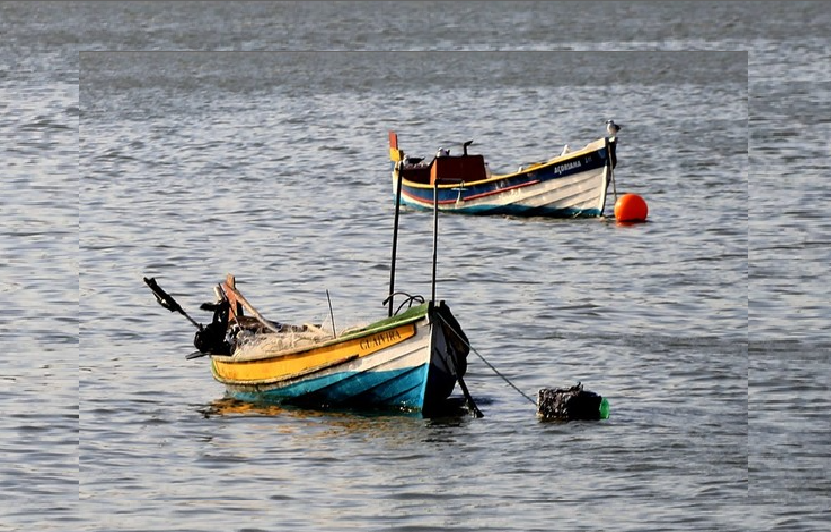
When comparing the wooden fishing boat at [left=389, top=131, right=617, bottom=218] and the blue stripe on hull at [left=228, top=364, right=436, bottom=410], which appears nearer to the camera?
the blue stripe on hull at [left=228, top=364, right=436, bottom=410]

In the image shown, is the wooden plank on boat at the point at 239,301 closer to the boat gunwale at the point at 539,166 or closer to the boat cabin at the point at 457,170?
the boat gunwale at the point at 539,166

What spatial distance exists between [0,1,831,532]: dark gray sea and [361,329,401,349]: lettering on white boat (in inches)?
30.7

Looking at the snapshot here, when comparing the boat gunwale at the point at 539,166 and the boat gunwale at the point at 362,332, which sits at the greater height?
the boat gunwale at the point at 539,166

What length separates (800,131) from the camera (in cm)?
4275

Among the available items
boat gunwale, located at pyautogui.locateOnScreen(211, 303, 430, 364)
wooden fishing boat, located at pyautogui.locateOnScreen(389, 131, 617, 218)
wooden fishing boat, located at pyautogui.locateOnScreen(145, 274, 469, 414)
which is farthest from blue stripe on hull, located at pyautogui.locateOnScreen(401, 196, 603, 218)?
boat gunwale, located at pyautogui.locateOnScreen(211, 303, 430, 364)

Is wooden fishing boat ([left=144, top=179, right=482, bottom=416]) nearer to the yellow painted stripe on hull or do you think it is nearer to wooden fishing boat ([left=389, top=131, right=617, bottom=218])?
the yellow painted stripe on hull

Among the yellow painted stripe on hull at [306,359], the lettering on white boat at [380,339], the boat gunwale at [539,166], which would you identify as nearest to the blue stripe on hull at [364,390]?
the yellow painted stripe on hull at [306,359]

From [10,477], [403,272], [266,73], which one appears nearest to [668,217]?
[403,272]

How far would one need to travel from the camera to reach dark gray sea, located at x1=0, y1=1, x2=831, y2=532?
17766mm

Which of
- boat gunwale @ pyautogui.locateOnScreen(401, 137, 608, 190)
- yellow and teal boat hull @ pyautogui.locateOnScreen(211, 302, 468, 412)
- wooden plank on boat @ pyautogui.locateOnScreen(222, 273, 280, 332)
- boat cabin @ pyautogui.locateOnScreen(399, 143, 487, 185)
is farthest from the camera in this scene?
boat cabin @ pyautogui.locateOnScreen(399, 143, 487, 185)

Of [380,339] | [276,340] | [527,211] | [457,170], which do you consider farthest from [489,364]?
[457,170]

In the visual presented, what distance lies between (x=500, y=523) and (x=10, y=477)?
4.45 metres

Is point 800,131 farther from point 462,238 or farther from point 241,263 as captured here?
point 241,263

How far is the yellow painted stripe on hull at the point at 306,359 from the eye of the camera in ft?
66.3
